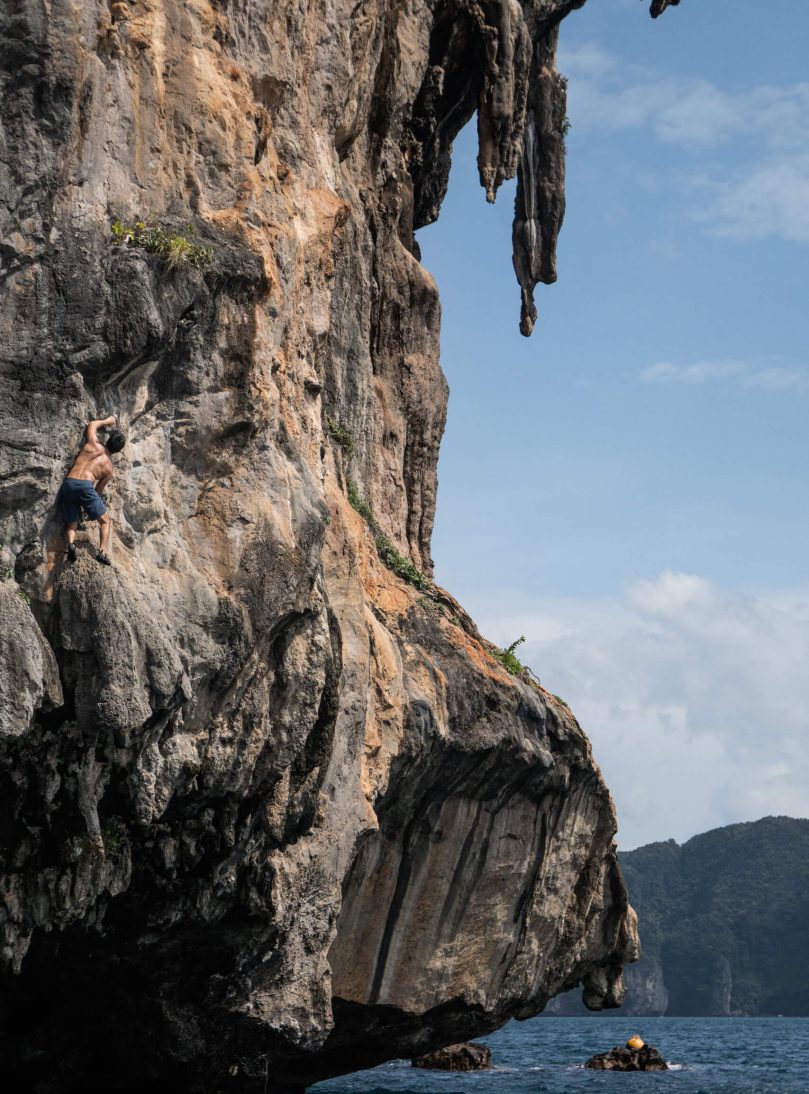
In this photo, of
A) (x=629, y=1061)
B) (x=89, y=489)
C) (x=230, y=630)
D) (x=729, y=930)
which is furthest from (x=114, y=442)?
(x=729, y=930)

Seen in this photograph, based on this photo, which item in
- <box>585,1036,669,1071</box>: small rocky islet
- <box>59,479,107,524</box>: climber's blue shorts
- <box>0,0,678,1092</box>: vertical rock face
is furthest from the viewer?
<box>585,1036,669,1071</box>: small rocky islet

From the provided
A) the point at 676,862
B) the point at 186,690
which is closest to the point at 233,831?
the point at 186,690

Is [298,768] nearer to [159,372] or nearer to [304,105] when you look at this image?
[159,372]

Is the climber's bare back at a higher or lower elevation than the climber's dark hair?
lower

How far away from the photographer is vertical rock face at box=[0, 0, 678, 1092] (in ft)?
43.4

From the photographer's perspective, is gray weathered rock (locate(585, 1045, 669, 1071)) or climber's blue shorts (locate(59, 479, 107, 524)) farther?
gray weathered rock (locate(585, 1045, 669, 1071))

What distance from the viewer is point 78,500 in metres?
13.0

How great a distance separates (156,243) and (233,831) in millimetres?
6611

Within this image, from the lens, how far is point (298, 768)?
54.0ft

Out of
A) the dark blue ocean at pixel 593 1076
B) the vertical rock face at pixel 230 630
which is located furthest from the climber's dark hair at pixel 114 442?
the dark blue ocean at pixel 593 1076

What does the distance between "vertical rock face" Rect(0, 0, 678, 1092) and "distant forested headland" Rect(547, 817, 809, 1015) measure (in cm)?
14978

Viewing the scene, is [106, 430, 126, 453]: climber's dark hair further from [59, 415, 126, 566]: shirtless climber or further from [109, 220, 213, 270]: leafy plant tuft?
[109, 220, 213, 270]: leafy plant tuft

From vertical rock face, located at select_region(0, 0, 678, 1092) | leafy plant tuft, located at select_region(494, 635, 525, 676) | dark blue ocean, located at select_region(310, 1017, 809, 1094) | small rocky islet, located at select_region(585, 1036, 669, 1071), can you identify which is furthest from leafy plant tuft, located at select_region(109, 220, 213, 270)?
small rocky islet, located at select_region(585, 1036, 669, 1071)

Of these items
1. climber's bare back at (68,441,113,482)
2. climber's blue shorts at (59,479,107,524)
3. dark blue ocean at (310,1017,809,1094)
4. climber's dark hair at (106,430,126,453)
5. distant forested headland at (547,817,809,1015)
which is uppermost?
distant forested headland at (547,817,809,1015)
